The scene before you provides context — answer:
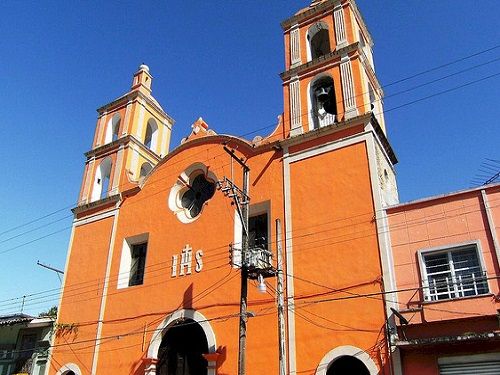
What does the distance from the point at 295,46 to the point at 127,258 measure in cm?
1042

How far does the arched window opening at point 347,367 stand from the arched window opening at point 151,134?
46.7 ft

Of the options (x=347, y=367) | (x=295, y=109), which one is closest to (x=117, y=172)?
(x=295, y=109)

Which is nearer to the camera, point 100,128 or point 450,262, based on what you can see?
point 450,262

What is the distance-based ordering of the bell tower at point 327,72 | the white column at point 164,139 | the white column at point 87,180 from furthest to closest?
the white column at point 164,139 → the white column at point 87,180 → the bell tower at point 327,72

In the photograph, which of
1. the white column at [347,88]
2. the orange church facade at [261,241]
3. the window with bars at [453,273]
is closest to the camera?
the window with bars at [453,273]

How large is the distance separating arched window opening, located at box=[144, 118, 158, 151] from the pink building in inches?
532

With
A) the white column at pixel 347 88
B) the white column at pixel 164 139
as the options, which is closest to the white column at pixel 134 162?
the white column at pixel 164 139

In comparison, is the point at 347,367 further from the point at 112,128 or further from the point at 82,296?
the point at 112,128

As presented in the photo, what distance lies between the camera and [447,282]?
1168cm

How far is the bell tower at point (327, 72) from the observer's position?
52.3 ft

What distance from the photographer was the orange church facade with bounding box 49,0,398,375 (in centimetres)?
1286

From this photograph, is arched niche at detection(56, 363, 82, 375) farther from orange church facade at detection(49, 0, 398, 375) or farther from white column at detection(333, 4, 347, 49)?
white column at detection(333, 4, 347, 49)

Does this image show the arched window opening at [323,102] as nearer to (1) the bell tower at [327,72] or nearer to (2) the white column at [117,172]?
(1) the bell tower at [327,72]

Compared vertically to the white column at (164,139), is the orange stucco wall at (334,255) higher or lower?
lower
